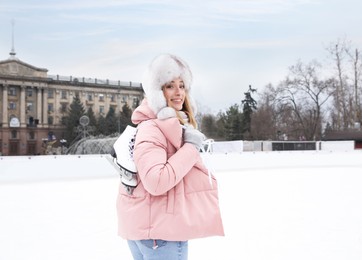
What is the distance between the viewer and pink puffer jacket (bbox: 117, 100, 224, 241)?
1.71 meters

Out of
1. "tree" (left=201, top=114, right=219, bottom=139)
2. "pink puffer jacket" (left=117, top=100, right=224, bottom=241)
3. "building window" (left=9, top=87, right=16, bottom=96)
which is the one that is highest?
"building window" (left=9, top=87, right=16, bottom=96)

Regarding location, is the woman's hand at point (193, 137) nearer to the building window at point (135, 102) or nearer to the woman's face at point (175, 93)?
the woman's face at point (175, 93)

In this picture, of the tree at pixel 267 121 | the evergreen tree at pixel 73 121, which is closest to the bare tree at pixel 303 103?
the tree at pixel 267 121

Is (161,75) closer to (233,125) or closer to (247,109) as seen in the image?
(233,125)

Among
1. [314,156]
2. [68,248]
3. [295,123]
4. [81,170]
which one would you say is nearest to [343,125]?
[295,123]

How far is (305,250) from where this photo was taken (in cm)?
482

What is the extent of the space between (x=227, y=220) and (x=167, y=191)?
16.5ft

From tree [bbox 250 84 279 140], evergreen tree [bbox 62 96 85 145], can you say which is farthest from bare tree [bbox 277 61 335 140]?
evergreen tree [bbox 62 96 85 145]

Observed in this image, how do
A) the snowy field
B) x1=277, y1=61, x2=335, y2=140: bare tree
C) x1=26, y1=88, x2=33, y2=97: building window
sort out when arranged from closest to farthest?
the snowy field < x1=277, y1=61, x2=335, y2=140: bare tree < x1=26, y1=88, x2=33, y2=97: building window

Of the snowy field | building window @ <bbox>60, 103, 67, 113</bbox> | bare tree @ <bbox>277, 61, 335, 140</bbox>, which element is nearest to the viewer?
the snowy field

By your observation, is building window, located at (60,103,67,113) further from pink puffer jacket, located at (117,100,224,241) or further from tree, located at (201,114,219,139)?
pink puffer jacket, located at (117,100,224,241)

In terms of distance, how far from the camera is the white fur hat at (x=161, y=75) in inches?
72.8

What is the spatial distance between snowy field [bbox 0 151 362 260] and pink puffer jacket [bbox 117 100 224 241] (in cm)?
21

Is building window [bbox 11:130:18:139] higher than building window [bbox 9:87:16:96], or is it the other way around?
building window [bbox 9:87:16:96]
